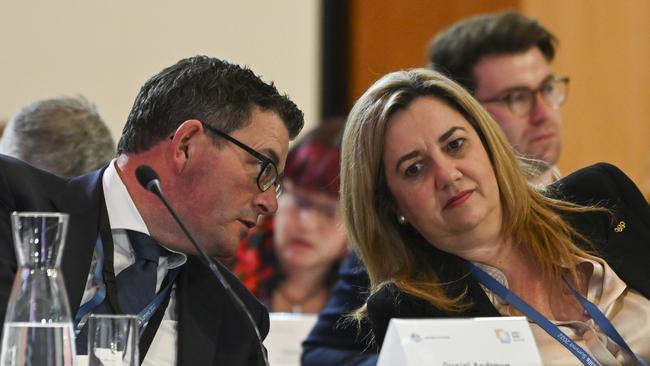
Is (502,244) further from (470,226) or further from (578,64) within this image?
(578,64)

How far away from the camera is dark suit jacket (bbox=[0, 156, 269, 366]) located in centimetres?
223

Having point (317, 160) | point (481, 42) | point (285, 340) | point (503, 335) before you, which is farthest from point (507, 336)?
point (317, 160)

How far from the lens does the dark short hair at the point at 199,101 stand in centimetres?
244

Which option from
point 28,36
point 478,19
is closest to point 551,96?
point 478,19

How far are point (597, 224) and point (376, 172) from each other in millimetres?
539

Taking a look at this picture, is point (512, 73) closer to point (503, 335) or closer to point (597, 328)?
point (597, 328)

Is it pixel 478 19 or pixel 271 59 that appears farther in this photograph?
pixel 271 59

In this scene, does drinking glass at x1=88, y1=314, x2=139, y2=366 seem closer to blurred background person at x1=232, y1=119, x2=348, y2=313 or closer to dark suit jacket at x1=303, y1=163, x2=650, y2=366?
dark suit jacket at x1=303, y1=163, x2=650, y2=366

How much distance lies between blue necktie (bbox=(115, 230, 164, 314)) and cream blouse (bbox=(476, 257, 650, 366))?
765 millimetres

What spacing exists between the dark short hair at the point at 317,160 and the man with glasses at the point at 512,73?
896mm

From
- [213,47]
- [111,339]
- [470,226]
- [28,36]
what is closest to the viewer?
[111,339]

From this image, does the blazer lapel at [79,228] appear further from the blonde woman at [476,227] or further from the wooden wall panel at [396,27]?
the wooden wall panel at [396,27]

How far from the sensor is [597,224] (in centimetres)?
271

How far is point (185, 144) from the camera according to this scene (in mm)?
2424
